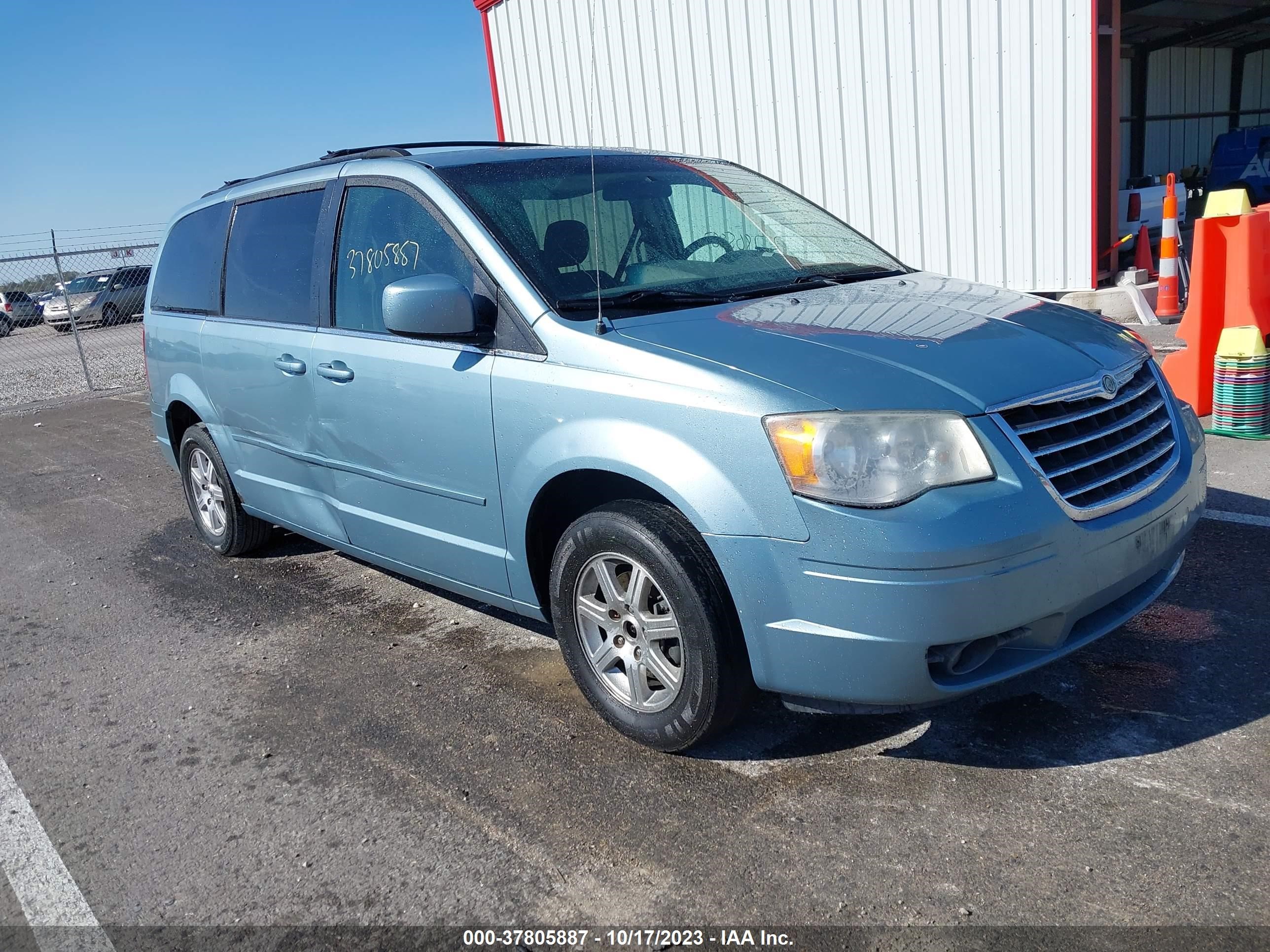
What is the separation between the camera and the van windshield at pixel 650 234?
3.33 meters

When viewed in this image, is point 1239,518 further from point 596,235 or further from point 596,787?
point 596,787

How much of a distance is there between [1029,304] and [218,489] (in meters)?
3.94

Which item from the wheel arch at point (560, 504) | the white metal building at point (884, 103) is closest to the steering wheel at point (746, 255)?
the wheel arch at point (560, 504)

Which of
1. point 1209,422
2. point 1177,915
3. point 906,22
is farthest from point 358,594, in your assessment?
point 906,22

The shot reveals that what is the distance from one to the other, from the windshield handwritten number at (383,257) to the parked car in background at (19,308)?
1825 centimetres

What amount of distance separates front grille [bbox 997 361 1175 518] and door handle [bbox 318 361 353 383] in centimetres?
231

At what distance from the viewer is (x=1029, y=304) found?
3475mm

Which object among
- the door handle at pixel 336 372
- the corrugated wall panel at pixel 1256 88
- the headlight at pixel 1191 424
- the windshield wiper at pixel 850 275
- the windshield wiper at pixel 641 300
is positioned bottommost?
the headlight at pixel 1191 424

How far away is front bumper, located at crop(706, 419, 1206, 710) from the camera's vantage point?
2.46 metres

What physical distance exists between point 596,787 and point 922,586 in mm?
1101

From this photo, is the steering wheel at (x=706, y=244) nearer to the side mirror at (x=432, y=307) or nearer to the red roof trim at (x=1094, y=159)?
the side mirror at (x=432, y=307)

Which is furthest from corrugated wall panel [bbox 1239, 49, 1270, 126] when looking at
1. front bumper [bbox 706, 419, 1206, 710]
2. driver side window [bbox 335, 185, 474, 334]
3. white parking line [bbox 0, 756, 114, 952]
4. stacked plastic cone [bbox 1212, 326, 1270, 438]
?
white parking line [bbox 0, 756, 114, 952]

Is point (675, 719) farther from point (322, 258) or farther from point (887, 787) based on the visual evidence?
point (322, 258)

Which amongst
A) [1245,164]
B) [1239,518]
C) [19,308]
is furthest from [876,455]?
[19,308]
